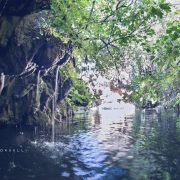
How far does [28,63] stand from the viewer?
31.3 metres

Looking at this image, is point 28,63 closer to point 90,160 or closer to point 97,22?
point 97,22

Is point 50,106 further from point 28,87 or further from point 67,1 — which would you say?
point 67,1

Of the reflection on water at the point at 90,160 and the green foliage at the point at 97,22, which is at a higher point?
the green foliage at the point at 97,22

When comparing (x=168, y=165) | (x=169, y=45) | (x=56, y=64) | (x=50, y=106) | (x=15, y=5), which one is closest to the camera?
(x=169, y=45)

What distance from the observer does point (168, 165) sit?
1524cm

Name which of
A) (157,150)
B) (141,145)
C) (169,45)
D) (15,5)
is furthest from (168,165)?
(15,5)

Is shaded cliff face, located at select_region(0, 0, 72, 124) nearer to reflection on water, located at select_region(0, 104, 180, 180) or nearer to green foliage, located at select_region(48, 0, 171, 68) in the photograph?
green foliage, located at select_region(48, 0, 171, 68)

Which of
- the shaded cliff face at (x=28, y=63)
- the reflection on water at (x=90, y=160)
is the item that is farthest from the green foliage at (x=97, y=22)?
the reflection on water at (x=90, y=160)

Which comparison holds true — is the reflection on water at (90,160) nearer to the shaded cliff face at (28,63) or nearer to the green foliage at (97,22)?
the green foliage at (97,22)

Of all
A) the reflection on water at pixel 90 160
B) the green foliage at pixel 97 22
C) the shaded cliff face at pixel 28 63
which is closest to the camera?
the reflection on water at pixel 90 160

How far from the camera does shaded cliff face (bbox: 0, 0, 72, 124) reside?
22.6m

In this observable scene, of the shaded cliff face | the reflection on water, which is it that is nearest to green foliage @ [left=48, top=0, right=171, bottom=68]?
the shaded cliff face

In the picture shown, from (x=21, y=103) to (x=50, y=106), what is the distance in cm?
501

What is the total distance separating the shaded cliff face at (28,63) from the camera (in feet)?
74.3
